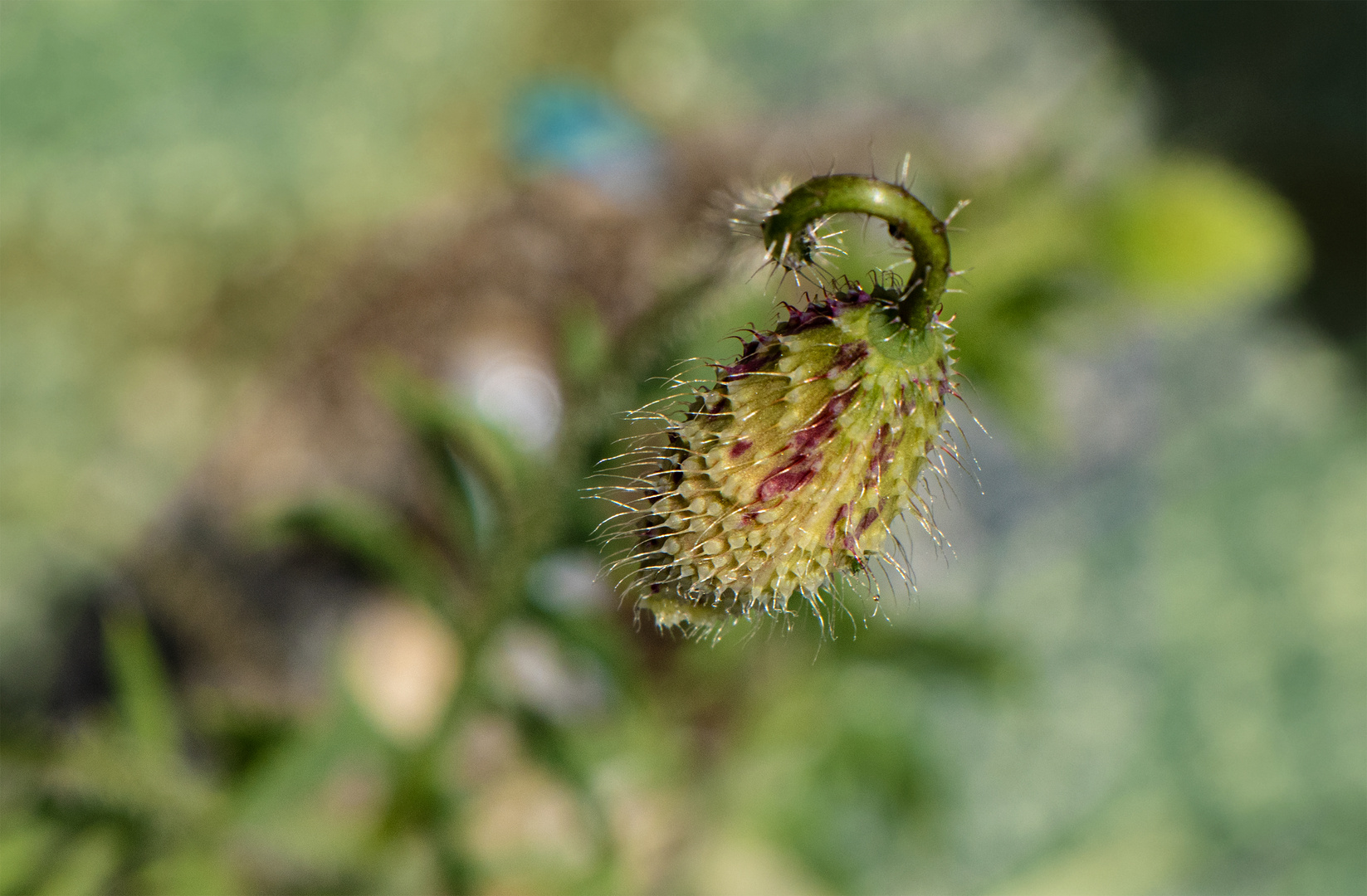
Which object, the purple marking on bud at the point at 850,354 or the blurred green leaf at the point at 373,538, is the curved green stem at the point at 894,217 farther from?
the blurred green leaf at the point at 373,538

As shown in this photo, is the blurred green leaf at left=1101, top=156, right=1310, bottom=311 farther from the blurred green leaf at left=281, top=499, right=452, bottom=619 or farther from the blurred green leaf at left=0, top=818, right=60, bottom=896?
the blurred green leaf at left=0, top=818, right=60, bottom=896

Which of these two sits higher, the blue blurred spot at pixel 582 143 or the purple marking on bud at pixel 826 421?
the blue blurred spot at pixel 582 143

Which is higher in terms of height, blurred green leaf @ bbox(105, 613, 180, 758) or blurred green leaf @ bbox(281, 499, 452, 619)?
blurred green leaf @ bbox(281, 499, 452, 619)

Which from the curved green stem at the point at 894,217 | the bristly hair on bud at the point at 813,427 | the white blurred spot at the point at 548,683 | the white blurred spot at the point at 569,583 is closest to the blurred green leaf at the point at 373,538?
the white blurred spot at the point at 569,583

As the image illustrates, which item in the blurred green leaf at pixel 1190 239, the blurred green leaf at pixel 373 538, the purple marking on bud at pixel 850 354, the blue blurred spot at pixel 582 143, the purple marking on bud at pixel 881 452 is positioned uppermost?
the blue blurred spot at pixel 582 143

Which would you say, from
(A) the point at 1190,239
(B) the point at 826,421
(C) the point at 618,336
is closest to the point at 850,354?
(B) the point at 826,421

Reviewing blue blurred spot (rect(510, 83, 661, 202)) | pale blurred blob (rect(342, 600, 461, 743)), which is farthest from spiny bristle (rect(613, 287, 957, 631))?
blue blurred spot (rect(510, 83, 661, 202))
